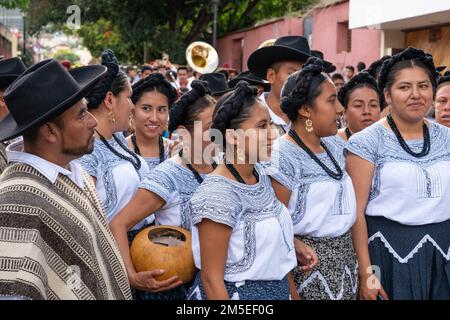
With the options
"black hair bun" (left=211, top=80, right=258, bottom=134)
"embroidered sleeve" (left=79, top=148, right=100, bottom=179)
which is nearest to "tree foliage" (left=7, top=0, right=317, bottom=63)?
"embroidered sleeve" (left=79, top=148, right=100, bottom=179)

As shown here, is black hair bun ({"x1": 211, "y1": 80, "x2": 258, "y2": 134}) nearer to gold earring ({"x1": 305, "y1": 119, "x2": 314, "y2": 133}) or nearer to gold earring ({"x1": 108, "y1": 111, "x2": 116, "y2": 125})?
gold earring ({"x1": 305, "y1": 119, "x2": 314, "y2": 133})

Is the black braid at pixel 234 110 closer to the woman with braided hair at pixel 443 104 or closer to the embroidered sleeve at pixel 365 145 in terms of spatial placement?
the embroidered sleeve at pixel 365 145

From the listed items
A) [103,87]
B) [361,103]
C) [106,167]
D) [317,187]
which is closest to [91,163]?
[106,167]

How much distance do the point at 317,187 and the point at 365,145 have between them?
477mm

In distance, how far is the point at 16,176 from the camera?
2.86 m

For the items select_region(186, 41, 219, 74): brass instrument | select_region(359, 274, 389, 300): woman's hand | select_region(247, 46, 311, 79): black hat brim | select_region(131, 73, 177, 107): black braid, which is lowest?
select_region(359, 274, 389, 300): woman's hand

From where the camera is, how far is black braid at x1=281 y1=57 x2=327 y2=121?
13.2 feet

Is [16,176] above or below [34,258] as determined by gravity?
above

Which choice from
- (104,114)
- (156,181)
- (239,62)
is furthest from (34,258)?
(239,62)

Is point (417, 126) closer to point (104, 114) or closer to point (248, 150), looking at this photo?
point (248, 150)

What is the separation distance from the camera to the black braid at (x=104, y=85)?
171 inches

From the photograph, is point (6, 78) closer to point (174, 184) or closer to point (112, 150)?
point (112, 150)

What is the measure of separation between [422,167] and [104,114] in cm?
197
